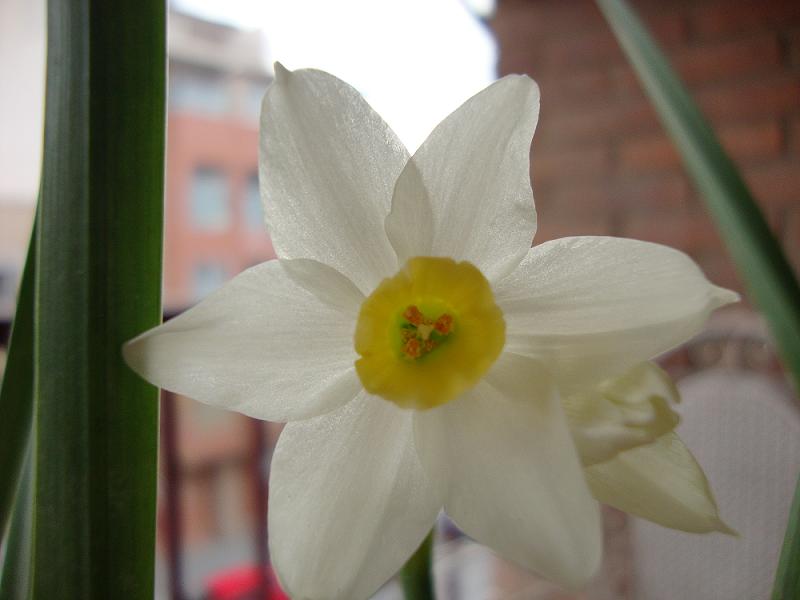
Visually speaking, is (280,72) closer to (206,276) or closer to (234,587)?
(234,587)

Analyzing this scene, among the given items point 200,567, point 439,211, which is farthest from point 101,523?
point 200,567

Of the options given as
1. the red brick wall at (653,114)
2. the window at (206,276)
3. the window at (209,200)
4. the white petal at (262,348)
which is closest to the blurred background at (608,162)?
the red brick wall at (653,114)

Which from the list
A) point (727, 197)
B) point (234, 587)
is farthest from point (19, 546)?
point (234, 587)

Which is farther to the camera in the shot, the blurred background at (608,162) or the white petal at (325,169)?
the blurred background at (608,162)

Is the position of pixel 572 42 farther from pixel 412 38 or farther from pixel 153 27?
pixel 153 27

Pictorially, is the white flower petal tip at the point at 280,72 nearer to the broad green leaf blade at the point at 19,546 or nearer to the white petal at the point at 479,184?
the white petal at the point at 479,184

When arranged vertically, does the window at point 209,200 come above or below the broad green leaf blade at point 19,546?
above

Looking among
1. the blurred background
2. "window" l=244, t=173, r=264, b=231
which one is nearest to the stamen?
the blurred background

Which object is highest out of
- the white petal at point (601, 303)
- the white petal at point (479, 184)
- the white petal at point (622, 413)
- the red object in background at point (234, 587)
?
the white petal at point (479, 184)
